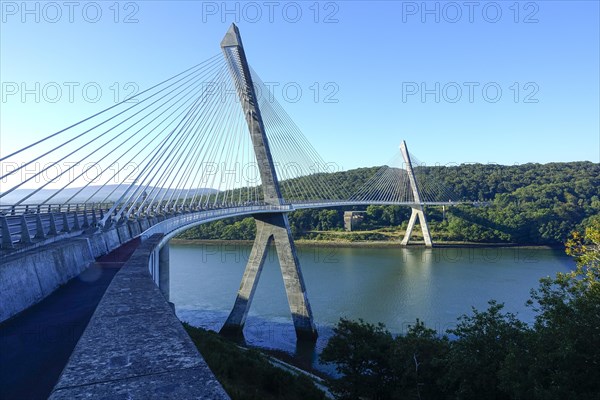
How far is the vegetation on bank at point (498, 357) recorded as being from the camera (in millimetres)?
5484

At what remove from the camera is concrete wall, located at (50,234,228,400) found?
1.57m

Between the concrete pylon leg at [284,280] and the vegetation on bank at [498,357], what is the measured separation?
6.28 m

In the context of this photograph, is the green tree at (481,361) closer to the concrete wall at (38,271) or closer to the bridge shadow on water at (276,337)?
the concrete wall at (38,271)

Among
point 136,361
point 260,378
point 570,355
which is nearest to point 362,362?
point 260,378

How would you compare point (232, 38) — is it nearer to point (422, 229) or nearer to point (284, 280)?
point (284, 280)

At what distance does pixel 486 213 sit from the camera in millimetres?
53469

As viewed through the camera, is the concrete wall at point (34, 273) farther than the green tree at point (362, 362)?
No

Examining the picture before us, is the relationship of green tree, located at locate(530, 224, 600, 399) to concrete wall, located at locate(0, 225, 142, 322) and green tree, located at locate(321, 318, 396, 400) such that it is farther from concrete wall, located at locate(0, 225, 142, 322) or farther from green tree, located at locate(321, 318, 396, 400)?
concrete wall, located at locate(0, 225, 142, 322)

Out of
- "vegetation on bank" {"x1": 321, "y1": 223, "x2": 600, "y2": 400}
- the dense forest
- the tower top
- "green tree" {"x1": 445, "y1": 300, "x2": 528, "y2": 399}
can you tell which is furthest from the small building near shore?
"green tree" {"x1": 445, "y1": 300, "x2": 528, "y2": 399}

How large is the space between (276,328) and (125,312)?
16608mm

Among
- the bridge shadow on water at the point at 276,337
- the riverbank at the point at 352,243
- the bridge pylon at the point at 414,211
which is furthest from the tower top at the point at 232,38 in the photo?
the bridge pylon at the point at 414,211

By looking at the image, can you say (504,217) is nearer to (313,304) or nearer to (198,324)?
(313,304)

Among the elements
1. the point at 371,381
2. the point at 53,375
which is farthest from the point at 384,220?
the point at 53,375

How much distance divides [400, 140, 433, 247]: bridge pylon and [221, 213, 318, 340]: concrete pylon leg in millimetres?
31270
